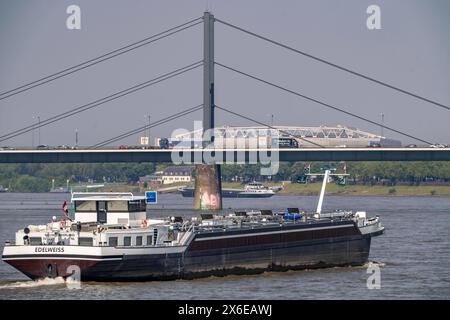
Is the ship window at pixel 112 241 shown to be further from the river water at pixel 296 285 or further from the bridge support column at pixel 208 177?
the bridge support column at pixel 208 177

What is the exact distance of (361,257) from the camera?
6881cm

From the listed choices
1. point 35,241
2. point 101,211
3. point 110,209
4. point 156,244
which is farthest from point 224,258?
point 35,241

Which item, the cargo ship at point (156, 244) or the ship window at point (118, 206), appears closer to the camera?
the cargo ship at point (156, 244)

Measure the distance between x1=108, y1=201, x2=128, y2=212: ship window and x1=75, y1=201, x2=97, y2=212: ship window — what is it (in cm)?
66

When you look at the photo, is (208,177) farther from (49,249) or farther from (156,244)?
(49,249)

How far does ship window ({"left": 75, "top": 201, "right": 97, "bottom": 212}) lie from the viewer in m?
57.9

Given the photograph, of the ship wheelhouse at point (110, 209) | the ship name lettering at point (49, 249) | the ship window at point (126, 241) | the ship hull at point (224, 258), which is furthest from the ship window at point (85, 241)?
the ship wheelhouse at point (110, 209)

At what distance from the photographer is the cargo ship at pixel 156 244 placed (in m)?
54.3

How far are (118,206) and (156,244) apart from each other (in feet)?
8.56

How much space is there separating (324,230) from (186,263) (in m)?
11.5

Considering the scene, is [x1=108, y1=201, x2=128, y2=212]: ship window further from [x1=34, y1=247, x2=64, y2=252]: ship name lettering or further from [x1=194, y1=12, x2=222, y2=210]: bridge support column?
[x1=194, y1=12, x2=222, y2=210]: bridge support column

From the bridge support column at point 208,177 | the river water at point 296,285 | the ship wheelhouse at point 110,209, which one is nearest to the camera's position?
the river water at point 296,285

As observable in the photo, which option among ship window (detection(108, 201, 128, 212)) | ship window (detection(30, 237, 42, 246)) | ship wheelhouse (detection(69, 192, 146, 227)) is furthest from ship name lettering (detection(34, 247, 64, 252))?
ship window (detection(108, 201, 128, 212))

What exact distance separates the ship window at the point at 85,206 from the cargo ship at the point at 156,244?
0.04m
